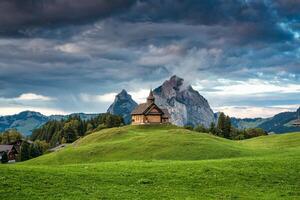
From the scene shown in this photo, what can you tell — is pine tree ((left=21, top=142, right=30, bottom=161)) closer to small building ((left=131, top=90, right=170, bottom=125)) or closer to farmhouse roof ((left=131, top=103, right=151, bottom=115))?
small building ((left=131, top=90, right=170, bottom=125))

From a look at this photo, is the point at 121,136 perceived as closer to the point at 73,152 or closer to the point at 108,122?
the point at 73,152

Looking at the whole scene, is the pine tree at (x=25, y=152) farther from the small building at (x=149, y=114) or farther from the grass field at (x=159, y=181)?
the grass field at (x=159, y=181)

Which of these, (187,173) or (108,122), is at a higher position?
(108,122)

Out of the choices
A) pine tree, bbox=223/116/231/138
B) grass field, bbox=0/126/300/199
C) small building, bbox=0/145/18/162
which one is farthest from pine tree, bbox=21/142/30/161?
grass field, bbox=0/126/300/199

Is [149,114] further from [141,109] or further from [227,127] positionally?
[227,127]

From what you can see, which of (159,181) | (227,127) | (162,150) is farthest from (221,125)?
(159,181)

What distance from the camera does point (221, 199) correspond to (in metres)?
31.1

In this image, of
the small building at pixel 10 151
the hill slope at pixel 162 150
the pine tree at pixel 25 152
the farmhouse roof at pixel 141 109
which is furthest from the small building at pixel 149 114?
the small building at pixel 10 151

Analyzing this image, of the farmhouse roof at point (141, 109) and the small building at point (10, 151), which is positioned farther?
the small building at point (10, 151)

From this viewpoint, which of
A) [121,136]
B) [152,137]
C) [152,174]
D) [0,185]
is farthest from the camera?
[121,136]

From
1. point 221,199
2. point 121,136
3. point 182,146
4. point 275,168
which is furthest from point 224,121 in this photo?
point 221,199

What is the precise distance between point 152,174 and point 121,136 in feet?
199

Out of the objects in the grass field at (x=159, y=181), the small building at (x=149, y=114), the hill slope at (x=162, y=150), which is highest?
the small building at (x=149, y=114)

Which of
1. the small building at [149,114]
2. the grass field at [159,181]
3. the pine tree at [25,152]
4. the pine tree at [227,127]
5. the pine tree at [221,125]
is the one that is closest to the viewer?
the grass field at [159,181]
